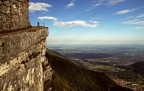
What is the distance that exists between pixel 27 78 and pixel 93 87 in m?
102

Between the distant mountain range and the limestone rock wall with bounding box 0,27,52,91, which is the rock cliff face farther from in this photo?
the distant mountain range

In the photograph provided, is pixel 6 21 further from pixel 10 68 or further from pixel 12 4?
pixel 10 68

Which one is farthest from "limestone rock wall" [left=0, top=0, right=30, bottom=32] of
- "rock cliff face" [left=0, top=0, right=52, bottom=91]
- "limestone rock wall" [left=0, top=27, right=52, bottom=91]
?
→ "limestone rock wall" [left=0, top=27, right=52, bottom=91]

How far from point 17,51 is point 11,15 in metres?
4.93

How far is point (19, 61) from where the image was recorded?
1698 centimetres

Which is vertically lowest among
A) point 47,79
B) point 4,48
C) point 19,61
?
point 47,79

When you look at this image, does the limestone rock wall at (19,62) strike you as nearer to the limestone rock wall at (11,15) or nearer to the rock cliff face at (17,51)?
the rock cliff face at (17,51)

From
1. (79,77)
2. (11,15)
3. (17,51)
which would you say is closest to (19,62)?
(17,51)

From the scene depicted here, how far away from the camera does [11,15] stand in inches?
773

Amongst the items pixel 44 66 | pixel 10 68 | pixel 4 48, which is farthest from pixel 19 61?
pixel 44 66

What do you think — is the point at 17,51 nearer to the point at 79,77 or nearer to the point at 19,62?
the point at 19,62

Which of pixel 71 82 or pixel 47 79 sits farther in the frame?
pixel 71 82

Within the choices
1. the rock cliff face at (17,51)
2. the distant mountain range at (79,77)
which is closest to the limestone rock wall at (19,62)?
the rock cliff face at (17,51)

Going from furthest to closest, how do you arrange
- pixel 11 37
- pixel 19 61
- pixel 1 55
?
1. pixel 19 61
2. pixel 11 37
3. pixel 1 55
